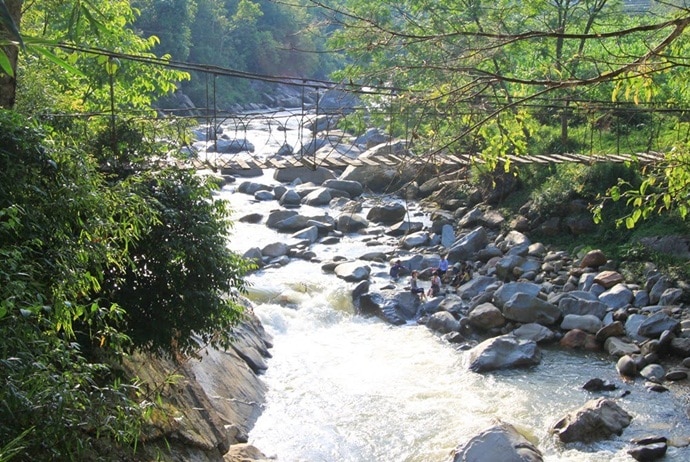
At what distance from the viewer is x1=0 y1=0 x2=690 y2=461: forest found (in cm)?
319

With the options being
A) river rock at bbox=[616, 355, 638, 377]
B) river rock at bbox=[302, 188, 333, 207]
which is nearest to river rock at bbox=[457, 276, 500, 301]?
river rock at bbox=[616, 355, 638, 377]

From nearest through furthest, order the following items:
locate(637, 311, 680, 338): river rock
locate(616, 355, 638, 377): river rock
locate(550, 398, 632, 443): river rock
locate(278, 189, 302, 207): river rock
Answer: locate(550, 398, 632, 443): river rock, locate(616, 355, 638, 377): river rock, locate(637, 311, 680, 338): river rock, locate(278, 189, 302, 207): river rock

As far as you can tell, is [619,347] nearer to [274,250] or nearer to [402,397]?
[402,397]

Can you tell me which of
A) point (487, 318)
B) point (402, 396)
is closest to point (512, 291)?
point (487, 318)

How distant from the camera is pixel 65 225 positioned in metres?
3.74

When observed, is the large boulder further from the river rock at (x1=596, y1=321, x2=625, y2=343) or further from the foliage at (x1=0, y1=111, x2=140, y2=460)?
the foliage at (x1=0, y1=111, x2=140, y2=460)

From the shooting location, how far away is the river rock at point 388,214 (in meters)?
16.7

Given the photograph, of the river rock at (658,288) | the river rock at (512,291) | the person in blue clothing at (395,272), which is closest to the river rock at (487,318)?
the river rock at (512,291)

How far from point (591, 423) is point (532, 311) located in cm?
339

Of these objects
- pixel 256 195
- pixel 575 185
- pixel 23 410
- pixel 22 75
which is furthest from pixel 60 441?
pixel 256 195

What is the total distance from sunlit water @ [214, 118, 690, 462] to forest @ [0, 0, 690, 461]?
242 centimetres

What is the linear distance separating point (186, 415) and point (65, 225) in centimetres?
262

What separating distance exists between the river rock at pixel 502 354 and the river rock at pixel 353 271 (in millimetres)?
3449

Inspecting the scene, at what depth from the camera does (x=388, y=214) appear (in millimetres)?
16750
